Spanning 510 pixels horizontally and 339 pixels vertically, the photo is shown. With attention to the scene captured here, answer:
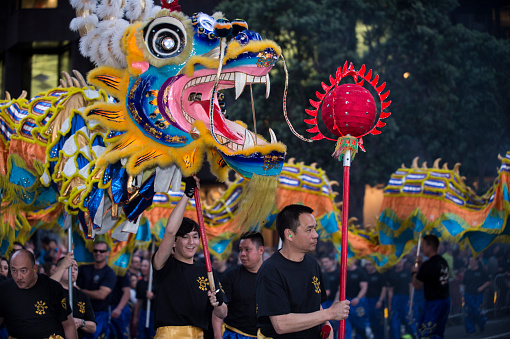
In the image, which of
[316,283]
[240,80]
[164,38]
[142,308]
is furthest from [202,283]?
[142,308]

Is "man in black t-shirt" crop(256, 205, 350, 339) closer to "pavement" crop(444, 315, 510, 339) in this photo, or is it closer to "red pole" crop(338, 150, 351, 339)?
"red pole" crop(338, 150, 351, 339)

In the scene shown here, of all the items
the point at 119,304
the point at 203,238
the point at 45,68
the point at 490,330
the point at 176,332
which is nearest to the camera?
the point at 203,238

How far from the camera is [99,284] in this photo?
→ 19.8 feet

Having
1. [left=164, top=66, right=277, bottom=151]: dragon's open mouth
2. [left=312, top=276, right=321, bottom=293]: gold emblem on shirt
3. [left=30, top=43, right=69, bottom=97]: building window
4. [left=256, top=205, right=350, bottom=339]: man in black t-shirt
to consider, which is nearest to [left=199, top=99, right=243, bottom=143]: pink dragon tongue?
[left=164, top=66, right=277, bottom=151]: dragon's open mouth

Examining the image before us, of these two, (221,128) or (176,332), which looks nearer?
(221,128)

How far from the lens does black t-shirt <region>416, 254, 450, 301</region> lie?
7203 millimetres

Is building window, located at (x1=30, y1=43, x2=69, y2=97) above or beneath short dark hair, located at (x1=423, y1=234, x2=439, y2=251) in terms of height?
above

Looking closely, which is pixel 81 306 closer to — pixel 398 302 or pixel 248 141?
pixel 248 141

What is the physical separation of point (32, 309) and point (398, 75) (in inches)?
469

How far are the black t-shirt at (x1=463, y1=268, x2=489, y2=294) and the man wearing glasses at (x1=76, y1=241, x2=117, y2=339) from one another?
651 centimetres

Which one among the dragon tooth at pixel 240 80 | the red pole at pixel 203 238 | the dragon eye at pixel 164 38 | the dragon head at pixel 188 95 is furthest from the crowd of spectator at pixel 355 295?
the dragon tooth at pixel 240 80

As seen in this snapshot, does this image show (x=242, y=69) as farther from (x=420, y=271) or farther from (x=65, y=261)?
(x=420, y=271)

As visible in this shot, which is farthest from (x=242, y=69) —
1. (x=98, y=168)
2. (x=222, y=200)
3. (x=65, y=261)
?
(x=222, y=200)

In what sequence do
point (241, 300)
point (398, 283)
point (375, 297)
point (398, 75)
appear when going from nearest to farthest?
1. point (241, 300)
2. point (375, 297)
3. point (398, 283)
4. point (398, 75)
